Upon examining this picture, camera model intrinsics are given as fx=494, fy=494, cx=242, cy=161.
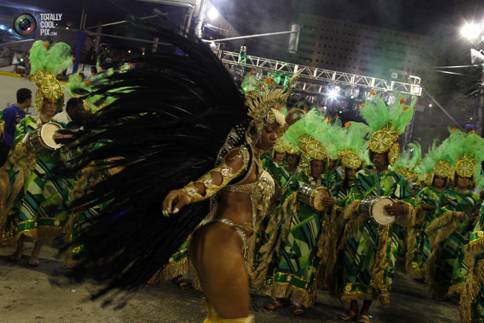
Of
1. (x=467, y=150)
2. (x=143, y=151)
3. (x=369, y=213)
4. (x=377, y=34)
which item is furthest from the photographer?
(x=377, y=34)

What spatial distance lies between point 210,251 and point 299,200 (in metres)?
3.00

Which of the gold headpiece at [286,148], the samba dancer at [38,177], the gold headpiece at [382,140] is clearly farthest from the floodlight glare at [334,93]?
the samba dancer at [38,177]

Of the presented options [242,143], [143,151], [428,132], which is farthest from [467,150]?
[428,132]

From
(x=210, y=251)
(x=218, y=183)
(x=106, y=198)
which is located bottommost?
(x=210, y=251)

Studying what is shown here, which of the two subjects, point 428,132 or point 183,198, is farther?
point 428,132

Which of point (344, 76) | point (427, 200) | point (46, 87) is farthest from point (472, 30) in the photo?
point (46, 87)

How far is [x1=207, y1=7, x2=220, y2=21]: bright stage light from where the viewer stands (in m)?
12.3

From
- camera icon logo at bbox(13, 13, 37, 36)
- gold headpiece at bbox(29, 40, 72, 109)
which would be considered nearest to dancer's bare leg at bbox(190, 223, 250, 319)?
gold headpiece at bbox(29, 40, 72, 109)

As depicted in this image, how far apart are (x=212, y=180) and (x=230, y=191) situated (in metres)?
0.30

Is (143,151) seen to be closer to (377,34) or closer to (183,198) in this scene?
(183,198)

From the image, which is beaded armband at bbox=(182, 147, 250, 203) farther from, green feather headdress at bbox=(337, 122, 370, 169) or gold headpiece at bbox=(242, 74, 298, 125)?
green feather headdress at bbox=(337, 122, 370, 169)

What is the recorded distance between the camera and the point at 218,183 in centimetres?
278

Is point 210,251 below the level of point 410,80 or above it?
below

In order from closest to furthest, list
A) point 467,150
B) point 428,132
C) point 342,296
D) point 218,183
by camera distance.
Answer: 1. point 218,183
2. point 342,296
3. point 467,150
4. point 428,132
